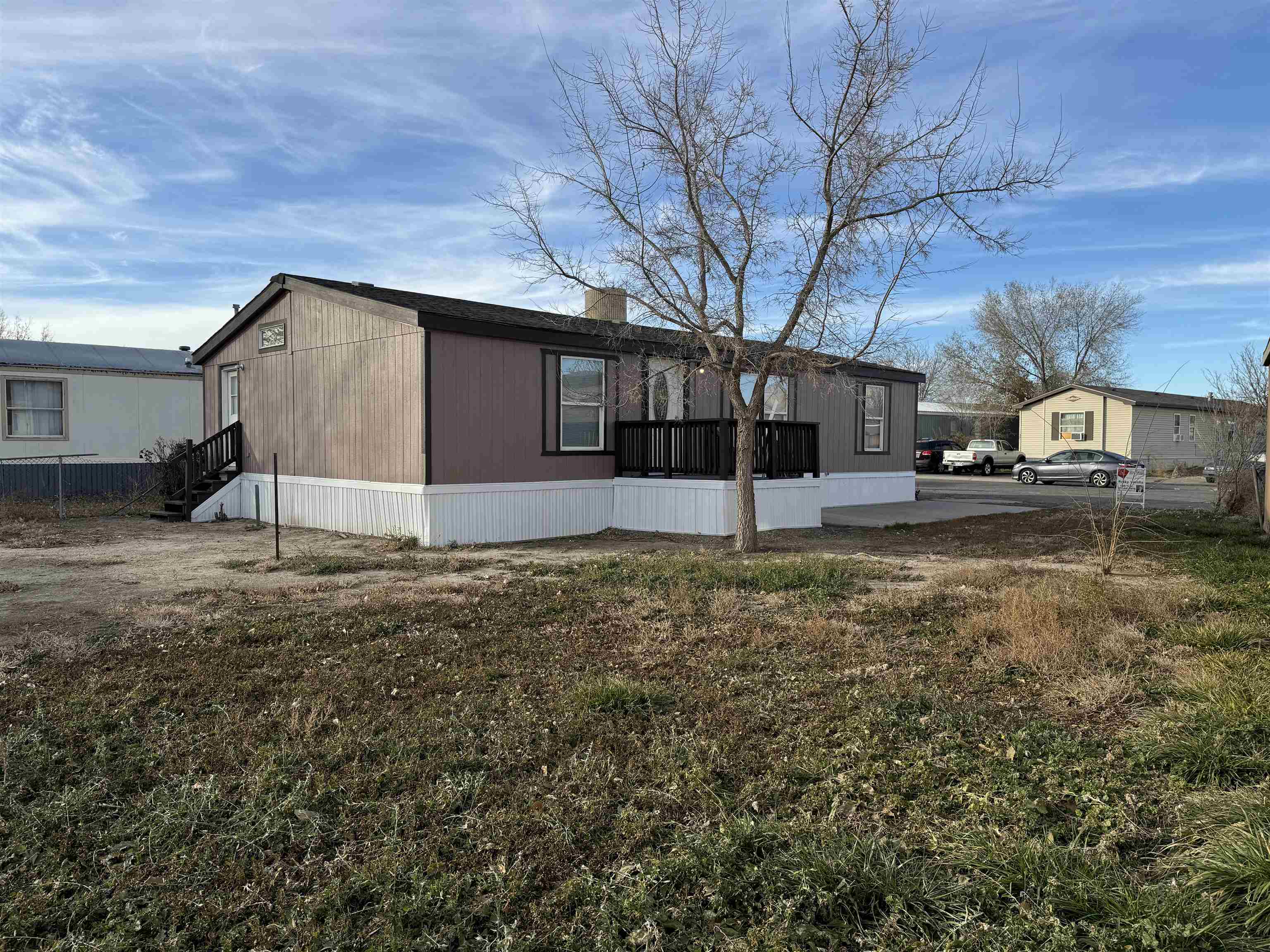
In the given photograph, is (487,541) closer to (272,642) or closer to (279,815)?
(272,642)

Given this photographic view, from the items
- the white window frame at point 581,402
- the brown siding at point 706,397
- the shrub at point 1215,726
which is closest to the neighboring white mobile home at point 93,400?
the white window frame at point 581,402

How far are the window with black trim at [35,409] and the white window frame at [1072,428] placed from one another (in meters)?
33.6

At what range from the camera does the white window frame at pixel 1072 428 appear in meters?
34.4

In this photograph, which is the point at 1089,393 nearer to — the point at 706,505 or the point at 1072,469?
the point at 1072,469

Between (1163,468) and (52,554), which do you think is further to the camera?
(1163,468)

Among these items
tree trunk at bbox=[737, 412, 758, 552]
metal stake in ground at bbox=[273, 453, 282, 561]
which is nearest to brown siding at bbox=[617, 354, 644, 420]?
tree trunk at bbox=[737, 412, 758, 552]

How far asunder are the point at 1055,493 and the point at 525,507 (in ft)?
54.8

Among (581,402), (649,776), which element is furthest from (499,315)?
(649,776)

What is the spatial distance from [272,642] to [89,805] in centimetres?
245

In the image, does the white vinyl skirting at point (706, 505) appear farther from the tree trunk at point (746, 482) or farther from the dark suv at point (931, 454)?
the dark suv at point (931, 454)

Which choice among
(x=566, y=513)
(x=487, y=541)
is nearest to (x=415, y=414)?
(x=487, y=541)

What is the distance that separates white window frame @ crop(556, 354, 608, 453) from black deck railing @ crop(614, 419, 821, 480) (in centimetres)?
28

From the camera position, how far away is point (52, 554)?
34.0ft

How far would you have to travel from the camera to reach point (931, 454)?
1401 inches
